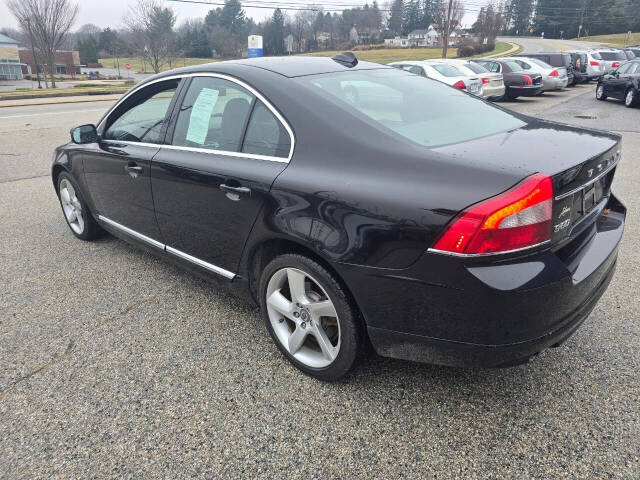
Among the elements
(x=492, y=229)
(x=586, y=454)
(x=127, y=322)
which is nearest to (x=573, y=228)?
(x=492, y=229)

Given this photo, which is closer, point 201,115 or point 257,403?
point 257,403

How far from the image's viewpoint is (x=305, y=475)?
1.93m

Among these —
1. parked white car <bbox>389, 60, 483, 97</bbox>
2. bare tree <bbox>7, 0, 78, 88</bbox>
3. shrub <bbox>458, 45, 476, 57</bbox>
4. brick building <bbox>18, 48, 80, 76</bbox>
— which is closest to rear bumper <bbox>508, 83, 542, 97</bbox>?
parked white car <bbox>389, 60, 483, 97</bbox>

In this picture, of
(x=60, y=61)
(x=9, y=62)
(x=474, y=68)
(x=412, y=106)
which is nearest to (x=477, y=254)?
(x=412, y=106)

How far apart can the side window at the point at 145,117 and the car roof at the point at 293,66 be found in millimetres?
209

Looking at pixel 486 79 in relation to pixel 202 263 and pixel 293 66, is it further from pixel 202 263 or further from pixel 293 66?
pixel 202 263

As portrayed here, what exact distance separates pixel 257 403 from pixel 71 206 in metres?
3.26

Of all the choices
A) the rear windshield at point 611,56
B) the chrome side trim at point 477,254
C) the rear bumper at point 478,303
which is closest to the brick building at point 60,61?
the rear windshield at point 611,56

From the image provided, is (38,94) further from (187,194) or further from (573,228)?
(573,228)

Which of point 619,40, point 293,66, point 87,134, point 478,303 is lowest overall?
point 478,303

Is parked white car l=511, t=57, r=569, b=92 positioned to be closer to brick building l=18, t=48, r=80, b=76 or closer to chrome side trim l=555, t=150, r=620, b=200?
chrome side trim l=555, t=150, r=620, b=200

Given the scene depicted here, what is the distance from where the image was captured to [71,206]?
4590 millimetres

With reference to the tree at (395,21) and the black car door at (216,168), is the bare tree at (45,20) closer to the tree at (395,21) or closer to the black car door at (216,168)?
the black car door at (216,168)

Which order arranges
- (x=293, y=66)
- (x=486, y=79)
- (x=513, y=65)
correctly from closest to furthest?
(x=293, y=66)
(x=486, y=79)
(x=513, y=65)
